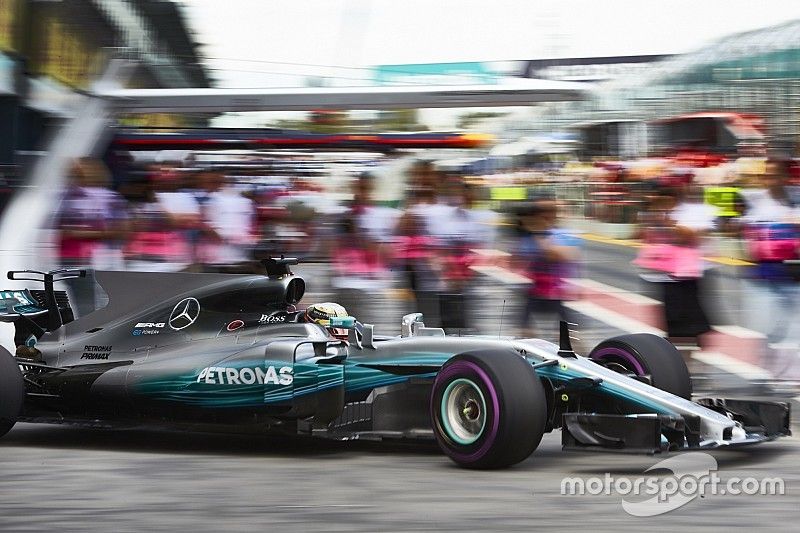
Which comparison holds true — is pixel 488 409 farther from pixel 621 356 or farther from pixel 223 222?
pixel 223 222

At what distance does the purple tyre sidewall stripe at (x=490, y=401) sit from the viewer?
6051 mm

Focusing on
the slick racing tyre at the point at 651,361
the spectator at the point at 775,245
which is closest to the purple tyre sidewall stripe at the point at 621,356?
the slick racing tyre at the point at 651,361

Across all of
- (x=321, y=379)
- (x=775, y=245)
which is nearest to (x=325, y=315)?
(x=321, y=379)

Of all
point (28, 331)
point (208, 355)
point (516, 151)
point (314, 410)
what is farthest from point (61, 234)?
point (516, 151)

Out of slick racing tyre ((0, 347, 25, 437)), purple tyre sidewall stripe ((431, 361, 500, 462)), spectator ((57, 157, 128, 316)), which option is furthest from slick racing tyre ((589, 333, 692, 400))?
spectator ((57, 157, 128, 316))

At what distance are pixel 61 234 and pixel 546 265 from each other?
12.7ft

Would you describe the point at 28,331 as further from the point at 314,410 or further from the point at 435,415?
the point at 435,415

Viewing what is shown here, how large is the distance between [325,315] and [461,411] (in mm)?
1306

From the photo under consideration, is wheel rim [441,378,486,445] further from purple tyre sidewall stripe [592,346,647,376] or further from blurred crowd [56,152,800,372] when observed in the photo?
blurred crowd [56,152,800,372]

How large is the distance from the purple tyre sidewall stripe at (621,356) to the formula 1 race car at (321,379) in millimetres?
10

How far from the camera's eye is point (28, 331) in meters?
8.04

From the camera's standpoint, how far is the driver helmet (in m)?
7.34

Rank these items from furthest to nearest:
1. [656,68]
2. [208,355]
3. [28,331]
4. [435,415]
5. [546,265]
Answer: [656,68]
[546,265]
[28,331]
[208,355]
[435,415]

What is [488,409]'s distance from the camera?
20.0ft
